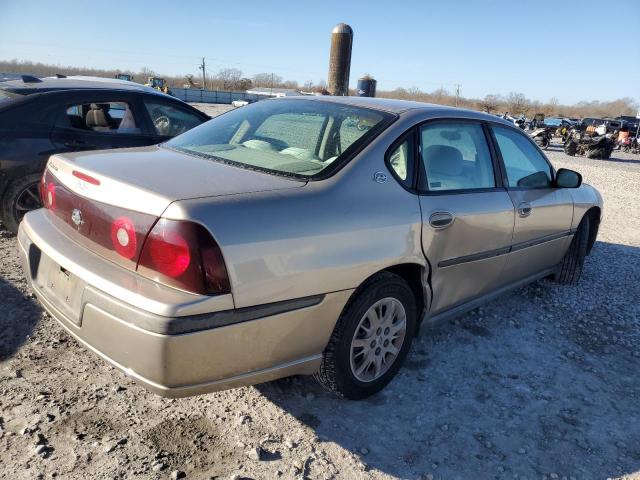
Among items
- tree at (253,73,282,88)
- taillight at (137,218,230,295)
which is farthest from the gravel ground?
tree at (253,73,282,88)

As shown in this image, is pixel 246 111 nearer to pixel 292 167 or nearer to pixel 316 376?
pixel 292 167

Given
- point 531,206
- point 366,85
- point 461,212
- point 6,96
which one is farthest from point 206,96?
point 461,212

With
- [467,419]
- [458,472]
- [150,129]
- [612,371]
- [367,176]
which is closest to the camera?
[458,472]

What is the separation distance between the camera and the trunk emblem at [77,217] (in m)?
2.31

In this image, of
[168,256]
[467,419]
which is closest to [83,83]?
[168,256]

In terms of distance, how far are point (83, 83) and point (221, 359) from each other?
14.5ft

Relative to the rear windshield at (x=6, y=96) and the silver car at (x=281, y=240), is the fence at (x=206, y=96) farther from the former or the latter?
the silver car at (x=281, y=240)

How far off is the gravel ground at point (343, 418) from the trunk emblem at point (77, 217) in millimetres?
918

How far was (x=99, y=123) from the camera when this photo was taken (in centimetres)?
496

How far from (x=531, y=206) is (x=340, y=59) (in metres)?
8.55

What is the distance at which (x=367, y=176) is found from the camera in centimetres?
249

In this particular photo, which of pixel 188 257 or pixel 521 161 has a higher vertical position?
pixel 521 161

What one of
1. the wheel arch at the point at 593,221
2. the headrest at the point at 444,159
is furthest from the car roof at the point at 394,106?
the wheel arch at the point at 593,221

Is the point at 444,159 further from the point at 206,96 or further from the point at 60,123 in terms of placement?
the point at 206,96
